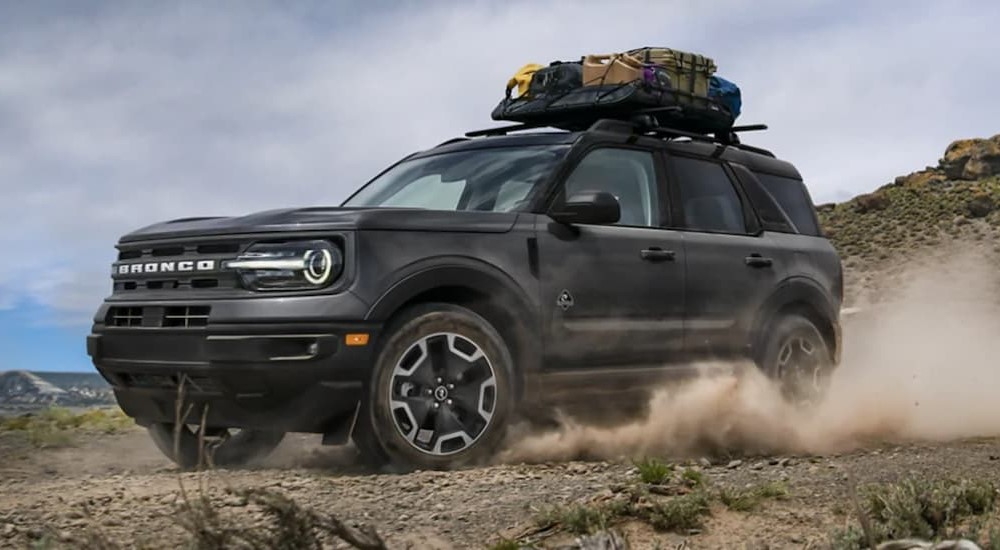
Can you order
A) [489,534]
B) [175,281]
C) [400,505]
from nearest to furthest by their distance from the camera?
[489,534] → [400,505] → [175,281]

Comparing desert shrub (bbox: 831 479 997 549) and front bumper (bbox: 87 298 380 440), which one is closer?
desert shrub (bbox: 831 479 997 549)

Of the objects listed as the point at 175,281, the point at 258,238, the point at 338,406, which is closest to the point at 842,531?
the point at 338,406

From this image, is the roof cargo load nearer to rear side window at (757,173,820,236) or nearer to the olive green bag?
the olive green bag

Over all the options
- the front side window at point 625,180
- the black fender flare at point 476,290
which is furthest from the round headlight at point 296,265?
the front side window at point 625,180

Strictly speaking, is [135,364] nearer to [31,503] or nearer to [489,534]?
[31,503]

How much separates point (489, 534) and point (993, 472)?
2770mm

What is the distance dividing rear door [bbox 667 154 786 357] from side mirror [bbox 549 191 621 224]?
3.33ft

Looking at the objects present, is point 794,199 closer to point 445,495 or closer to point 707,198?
point 707,198

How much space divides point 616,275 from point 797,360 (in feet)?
6.80

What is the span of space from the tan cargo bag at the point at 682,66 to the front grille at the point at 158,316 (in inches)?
146

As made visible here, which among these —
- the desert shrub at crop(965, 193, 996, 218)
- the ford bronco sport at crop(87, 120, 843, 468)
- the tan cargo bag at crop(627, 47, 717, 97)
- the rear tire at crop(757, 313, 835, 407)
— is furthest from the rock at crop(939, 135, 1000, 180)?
the ford bronco sport at crop(87, 120, 843, 468)

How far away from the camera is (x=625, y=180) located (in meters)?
7.36

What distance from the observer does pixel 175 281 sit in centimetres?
633

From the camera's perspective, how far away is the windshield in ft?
22.6
